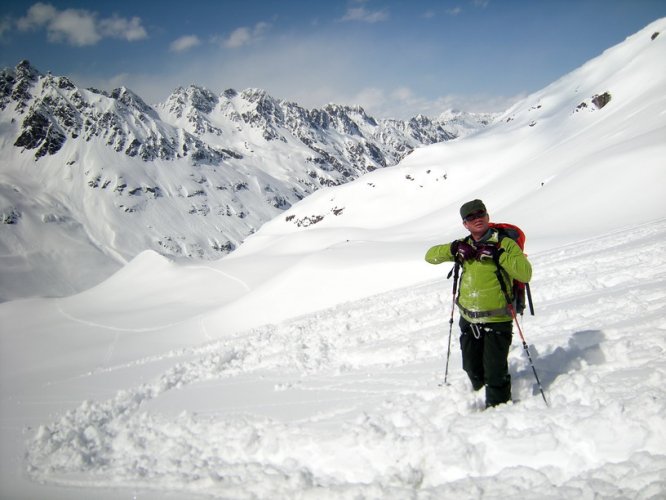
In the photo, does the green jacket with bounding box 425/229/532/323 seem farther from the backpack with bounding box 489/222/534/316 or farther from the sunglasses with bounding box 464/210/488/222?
the sunglasses with bounding box 464/210/488/222

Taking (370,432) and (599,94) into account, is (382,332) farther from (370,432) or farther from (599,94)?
(599,94)

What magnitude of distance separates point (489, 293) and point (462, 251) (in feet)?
1.93

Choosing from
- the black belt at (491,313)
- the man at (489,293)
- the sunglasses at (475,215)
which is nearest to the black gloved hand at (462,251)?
A: the man at (489,293)

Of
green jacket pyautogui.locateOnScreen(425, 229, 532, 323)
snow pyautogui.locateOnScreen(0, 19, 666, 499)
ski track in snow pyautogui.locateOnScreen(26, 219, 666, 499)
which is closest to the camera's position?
ski track in snow pyautogui.locateOnScreen(26, 219, 666, 499)

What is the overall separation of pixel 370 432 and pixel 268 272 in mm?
29088

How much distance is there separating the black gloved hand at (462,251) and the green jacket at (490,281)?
4.1 inches

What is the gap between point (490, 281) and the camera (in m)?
4.67

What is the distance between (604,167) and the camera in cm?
2388

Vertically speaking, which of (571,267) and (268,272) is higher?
(268,272)

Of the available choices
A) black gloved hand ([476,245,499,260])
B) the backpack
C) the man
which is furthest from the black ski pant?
black gloved hand ([476,245,499,260])

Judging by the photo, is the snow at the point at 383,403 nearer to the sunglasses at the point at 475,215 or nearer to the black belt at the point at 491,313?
the black belt at the point at 491,313

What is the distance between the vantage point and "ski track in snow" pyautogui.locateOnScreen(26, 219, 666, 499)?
3.68 meters

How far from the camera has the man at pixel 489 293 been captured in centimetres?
454

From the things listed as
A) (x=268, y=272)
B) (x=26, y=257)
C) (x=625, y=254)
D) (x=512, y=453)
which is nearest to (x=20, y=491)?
(x=512, y=453)
